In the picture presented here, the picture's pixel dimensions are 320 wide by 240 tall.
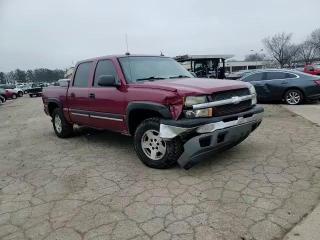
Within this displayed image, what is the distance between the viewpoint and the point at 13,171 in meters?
5.79

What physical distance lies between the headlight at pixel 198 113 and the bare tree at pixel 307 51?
257ft

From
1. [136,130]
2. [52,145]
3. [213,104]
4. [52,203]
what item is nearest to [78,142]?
[52,145]

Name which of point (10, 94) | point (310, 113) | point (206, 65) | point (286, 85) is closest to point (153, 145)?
point (310, 113)

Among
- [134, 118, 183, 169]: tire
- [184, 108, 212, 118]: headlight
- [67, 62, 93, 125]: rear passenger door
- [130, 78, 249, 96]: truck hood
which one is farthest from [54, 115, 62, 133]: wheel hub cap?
[184, 108, 212, 118]: headlight

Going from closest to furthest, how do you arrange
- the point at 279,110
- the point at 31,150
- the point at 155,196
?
the point at 155,196 < the point at 31,150 < the point at 279,110

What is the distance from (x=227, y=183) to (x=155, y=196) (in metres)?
0.98

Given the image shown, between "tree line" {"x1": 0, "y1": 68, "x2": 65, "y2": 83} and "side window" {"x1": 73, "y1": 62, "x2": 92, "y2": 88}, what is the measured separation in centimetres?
6753

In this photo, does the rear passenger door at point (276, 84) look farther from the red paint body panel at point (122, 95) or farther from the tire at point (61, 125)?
the tire at point (61, 125)

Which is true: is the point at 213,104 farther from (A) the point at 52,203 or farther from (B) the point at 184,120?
(A) the point at 52,203

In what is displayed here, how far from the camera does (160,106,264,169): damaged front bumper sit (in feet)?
14.9

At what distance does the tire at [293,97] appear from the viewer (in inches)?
487

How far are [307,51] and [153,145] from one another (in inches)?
3159

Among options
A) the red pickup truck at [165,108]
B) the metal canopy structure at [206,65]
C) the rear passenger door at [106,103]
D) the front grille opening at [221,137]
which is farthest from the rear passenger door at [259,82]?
the front grille opening at [221,137]

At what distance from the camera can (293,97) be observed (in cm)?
1255
